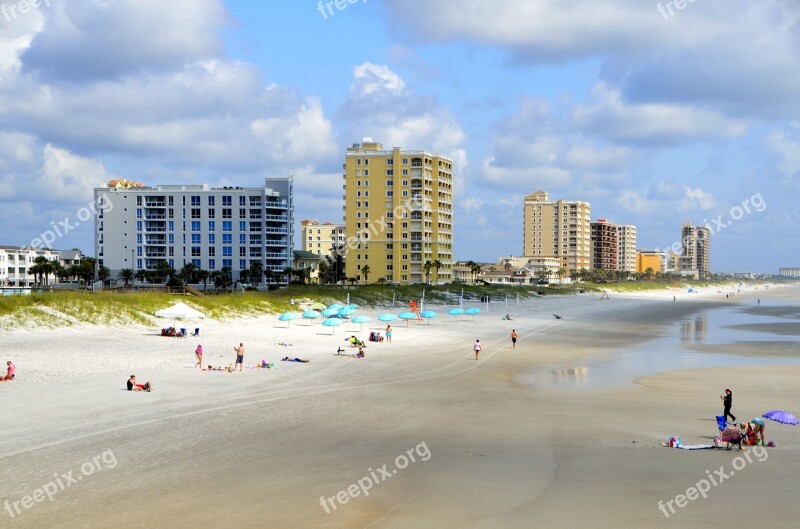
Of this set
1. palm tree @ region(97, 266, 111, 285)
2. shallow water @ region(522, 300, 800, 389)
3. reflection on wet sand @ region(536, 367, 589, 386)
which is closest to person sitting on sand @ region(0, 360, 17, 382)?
shallow water @ region(522, 300, 800, 389)

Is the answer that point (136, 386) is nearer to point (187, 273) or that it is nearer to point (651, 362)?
point (651, 362)

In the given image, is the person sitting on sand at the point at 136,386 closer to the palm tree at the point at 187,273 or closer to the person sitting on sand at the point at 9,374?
the person sitting on sand at the point at 9,374

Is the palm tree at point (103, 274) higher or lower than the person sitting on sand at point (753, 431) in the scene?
higher

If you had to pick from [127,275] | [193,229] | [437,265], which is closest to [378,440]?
[127,275]

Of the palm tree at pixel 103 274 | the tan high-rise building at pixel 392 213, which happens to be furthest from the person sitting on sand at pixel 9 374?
the tan high-rise building at pixel 392 213

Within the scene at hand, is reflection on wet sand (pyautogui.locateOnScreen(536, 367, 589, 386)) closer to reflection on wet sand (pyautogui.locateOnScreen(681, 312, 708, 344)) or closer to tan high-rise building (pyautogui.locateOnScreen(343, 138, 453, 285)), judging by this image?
reflection on wet sand (pyautogui.locateOnScreen(681, 312, 708, 344))

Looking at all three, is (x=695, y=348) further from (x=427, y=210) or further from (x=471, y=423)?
(x=427, y=210)
